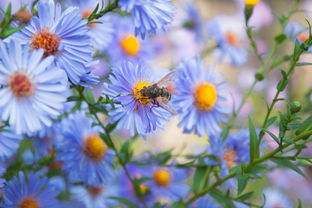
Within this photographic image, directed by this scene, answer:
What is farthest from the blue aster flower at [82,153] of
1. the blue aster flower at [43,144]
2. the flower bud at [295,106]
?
the flower bud at [295,106]

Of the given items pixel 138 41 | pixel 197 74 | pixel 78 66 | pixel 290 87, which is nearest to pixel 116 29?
pixel 138 41

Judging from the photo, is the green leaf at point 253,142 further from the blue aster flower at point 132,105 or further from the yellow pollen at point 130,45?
the yellow pollen at point 130,45

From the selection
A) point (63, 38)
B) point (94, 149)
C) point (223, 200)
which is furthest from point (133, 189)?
point (63, 38)

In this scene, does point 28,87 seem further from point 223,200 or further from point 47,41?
point 223,200

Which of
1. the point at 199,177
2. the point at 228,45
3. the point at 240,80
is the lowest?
the point at 199,177

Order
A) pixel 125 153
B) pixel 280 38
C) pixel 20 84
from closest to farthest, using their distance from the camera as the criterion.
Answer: pixel 20 84 → pixel 125 153 → pixel 280 38

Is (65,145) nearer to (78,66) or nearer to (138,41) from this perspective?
(78,66)

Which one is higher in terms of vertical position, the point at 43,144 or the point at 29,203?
the point at 43,144
